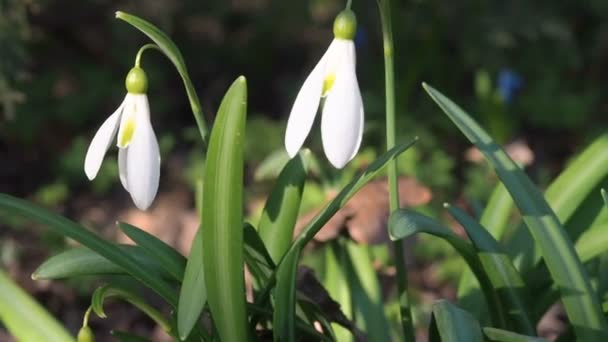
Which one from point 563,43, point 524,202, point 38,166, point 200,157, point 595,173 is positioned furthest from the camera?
point 563,43

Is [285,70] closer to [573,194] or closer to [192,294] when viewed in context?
[573,194]

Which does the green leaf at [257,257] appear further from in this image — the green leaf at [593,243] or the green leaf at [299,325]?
the green leaf at [593,243]

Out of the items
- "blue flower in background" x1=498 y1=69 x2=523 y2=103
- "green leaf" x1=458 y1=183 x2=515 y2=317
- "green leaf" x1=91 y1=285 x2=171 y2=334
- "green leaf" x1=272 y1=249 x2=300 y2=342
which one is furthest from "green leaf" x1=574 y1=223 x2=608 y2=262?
"blue flower in background" x1=498 y1=69 x2=523 y2=103

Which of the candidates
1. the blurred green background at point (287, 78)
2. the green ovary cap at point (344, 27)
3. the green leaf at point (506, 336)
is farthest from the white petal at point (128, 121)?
the blurred green background at point (287, 78)

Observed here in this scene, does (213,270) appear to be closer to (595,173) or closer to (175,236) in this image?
(595,173)

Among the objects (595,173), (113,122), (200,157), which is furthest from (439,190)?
(113,122)

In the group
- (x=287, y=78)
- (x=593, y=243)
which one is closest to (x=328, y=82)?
(x=593, y=243)

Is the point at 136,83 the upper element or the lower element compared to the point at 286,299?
upper
